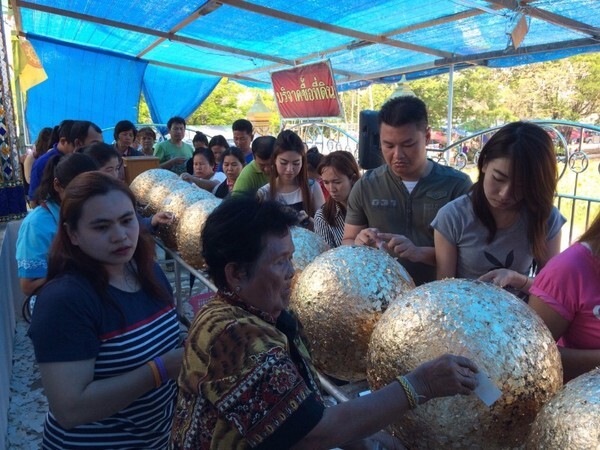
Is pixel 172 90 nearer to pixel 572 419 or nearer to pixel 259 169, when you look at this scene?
pixel 259 169

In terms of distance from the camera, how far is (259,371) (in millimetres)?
1006

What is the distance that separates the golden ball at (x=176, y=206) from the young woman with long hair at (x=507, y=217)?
1768 mm

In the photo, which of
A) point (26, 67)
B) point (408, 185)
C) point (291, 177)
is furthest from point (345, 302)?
point (26, 67)

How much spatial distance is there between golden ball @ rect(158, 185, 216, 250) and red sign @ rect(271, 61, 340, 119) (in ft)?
17.9

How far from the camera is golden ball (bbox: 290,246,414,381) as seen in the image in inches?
64.8

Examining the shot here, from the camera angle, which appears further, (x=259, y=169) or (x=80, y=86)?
(x=80, y=86)

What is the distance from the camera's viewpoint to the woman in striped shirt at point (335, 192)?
2.96 m

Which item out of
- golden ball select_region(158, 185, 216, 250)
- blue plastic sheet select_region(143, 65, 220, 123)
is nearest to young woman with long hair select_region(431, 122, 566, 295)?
golden ball select_region(158, 185, 216, 250)

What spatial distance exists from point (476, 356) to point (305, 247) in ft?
3.61

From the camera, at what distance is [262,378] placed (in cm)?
100

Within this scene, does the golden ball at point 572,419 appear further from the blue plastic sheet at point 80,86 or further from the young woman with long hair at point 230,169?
the blue plastic sheet at point 80,86

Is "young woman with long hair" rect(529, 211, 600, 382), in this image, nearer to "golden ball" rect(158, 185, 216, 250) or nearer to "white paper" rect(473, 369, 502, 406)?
"white paper" rect(473, 369, 502, 406)

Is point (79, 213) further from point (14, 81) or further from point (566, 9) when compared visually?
point (14, 81)

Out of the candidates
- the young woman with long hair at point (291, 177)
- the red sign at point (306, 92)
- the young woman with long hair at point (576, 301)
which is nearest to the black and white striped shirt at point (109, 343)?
the young woman with long hair at point (576, 301)
